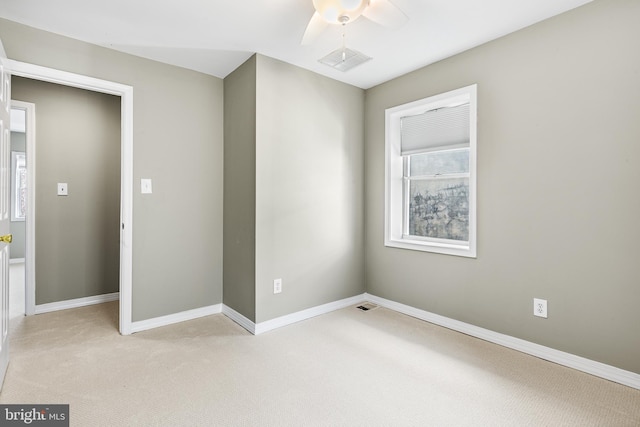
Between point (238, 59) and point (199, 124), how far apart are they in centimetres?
71

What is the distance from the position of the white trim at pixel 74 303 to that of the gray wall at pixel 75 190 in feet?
0.14

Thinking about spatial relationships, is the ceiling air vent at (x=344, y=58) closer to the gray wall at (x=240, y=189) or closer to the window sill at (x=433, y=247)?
the gray wall at (x=240, y=189)

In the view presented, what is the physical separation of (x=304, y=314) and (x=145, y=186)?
6.05 ft

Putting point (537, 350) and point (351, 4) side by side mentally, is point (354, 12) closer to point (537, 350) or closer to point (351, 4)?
point (351, 4)

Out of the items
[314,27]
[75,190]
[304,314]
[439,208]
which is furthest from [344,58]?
[75,190]

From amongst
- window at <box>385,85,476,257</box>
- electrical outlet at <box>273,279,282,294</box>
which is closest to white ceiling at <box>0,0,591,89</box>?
window at <box>385,85,476,257</box>

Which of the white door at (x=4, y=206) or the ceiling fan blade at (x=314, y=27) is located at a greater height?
the ceiling fan blade at (x=314, y=27)

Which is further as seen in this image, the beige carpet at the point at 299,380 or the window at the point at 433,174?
the window at the point at 433,174

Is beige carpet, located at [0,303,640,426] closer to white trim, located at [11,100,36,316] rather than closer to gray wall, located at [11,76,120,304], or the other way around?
white trim, located at [11,100,36,316]

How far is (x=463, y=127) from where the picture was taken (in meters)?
2.89

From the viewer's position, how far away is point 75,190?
342cm

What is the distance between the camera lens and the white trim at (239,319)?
277cm

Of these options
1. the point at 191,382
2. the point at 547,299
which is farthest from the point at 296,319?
the point at 547,299

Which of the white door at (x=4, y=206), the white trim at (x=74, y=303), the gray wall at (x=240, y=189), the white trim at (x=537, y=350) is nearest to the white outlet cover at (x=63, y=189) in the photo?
the white trim at (x=74, y=303)
